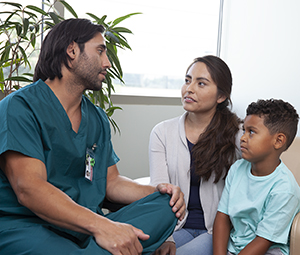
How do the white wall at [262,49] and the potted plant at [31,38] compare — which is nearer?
the potted plant at [31,38]

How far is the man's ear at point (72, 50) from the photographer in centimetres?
139

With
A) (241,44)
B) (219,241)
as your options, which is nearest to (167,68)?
(241,44)

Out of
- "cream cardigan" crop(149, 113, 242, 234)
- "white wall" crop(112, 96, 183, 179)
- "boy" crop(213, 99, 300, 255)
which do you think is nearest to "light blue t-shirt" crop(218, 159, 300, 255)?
"boy" crop(213, 99, 300, 255)

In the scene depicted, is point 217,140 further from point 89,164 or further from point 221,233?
point 89,164

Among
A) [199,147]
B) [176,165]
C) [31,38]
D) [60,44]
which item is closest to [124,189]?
[176,165]

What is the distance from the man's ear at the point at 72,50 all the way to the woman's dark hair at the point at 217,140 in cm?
67

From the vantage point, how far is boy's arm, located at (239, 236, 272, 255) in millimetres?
1306

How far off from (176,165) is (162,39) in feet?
6.17

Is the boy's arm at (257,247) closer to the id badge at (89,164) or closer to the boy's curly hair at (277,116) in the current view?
the boy's curly hair at (277,116)

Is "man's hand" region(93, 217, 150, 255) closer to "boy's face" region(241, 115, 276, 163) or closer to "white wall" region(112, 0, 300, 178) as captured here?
"boy's face" region(241, 115, 276, 163)

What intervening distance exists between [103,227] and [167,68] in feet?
8.01

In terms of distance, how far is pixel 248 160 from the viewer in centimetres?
144

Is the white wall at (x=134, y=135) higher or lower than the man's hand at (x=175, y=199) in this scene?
lower

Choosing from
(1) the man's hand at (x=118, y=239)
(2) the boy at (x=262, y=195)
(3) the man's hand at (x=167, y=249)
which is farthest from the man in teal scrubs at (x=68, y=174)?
(2) the boy at (x=262, y=195)
